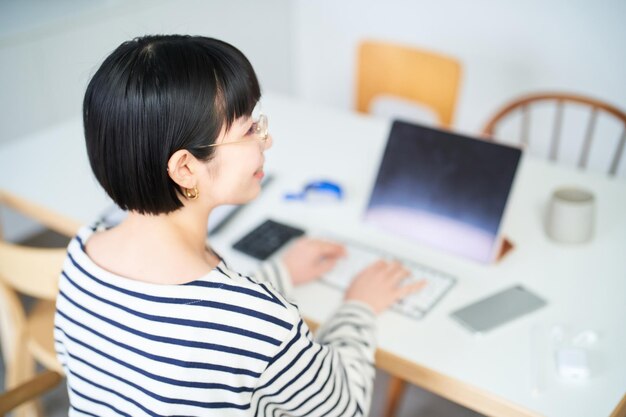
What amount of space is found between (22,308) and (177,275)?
0.86 meters

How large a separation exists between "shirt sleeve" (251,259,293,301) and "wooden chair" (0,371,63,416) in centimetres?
44

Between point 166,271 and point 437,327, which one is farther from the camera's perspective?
point 437,327

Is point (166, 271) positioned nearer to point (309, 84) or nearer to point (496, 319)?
point (496, 319)

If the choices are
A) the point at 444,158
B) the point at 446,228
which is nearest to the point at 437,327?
the point at 446,228

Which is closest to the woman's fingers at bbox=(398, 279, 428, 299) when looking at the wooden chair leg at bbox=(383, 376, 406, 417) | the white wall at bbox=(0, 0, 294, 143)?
the wooden chair leg at bbox=(383, 376, 406, 417)

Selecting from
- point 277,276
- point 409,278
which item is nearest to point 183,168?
point 277,276

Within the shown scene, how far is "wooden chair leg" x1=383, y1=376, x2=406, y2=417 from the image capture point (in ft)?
6.10

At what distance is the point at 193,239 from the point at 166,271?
0.36ft

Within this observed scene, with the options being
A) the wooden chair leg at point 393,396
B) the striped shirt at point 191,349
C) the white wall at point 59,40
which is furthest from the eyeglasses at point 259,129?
the white wall at point 59,40

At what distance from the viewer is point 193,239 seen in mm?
1045

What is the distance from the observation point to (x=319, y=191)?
5.51 ft

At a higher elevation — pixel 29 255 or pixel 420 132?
pixel 420 132

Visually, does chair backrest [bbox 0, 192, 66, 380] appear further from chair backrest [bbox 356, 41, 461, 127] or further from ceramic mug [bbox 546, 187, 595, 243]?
chair backrest [bbox 356, 41, 461, 127]

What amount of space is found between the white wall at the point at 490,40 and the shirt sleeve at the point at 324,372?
1.87 m
